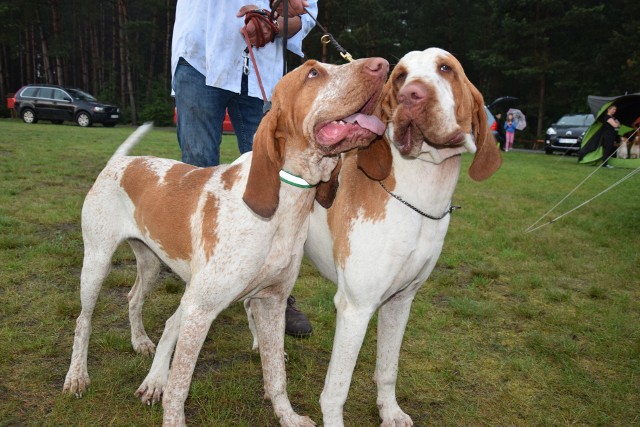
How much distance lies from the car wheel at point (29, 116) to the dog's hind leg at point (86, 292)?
82.1ft

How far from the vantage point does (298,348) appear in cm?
330

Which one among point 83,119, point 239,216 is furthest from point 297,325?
point 83,119

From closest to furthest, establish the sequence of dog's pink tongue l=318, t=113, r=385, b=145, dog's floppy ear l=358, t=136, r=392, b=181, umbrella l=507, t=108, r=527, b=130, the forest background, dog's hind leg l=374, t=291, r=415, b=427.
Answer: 1. dog's pink tongue l=318, t=113, r=385, b=145
2. dog's floppy ear l=358, t=136, r=392, b=181
3. dog's hind leg l=374, t=291, r=415, b=427
4. umbrella l=507, t=108, r=527, b=130
5. the forest background

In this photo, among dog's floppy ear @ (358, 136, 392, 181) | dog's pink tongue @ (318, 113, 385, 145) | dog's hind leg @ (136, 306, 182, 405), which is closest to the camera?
dog's pink tongue @ (318, 113, 385, 145)

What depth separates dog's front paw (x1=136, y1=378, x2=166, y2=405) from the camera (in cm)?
257

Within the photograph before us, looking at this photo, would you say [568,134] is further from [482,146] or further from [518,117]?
[482,146]

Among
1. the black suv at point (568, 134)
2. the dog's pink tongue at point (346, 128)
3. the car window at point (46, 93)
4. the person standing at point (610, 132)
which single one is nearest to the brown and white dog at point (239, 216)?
the dog's pink tongue at point (346, 128)

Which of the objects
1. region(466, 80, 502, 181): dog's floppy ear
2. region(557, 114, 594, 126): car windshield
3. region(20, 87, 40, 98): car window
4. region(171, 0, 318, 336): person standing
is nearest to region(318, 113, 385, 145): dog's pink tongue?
region(466, 80, 502, 181): dog's floppy ear

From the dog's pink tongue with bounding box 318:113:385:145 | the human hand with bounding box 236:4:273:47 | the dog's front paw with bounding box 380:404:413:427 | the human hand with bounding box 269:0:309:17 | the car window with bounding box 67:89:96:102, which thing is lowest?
the car window with bounding box 67:89:96:102

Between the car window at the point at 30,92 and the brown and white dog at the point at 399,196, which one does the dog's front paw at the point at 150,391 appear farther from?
the car window at the point at 30,92

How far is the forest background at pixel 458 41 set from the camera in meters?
29.6

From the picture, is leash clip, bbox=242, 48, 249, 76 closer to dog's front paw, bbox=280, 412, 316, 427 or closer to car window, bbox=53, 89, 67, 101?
dog's front paw, bbox=280, 412, 316, 427

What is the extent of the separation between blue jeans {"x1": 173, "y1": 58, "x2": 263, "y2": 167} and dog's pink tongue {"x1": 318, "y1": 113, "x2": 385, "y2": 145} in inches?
51.5

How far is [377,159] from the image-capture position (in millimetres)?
2113
